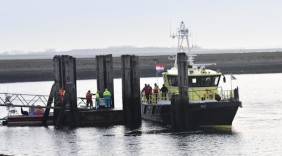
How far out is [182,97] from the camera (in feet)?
134

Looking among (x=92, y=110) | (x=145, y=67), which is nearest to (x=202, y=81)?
(x=92, y=110)

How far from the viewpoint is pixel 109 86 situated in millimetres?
49000

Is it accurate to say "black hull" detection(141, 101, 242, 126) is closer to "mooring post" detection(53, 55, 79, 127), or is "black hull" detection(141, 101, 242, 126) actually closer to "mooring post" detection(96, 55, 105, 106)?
"mooring post" detection(53, 55, 79, 127)

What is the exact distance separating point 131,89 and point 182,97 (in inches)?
206

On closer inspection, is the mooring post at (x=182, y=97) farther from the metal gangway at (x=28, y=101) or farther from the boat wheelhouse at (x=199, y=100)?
the metal gangway at (x=28, y=101)

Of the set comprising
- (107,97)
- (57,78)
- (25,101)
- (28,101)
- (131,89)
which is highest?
(57,78)

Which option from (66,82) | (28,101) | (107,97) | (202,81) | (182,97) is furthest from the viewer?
(28,101)

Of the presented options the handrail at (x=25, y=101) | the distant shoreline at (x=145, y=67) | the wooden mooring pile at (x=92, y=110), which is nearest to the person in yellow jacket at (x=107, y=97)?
the wooden mooring pile at (x=92, y=110)

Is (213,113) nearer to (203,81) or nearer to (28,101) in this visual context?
(203,81)

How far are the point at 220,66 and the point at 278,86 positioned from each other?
31.0 m

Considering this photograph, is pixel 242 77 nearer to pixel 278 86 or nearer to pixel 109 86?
pixel 278 86

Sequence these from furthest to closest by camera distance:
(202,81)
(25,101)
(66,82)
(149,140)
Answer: (25,101) < (66,82) < (202,81) < (149,140)

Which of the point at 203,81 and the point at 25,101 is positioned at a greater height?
the point at 203,81

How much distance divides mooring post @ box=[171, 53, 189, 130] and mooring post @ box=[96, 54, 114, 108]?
842 cm
